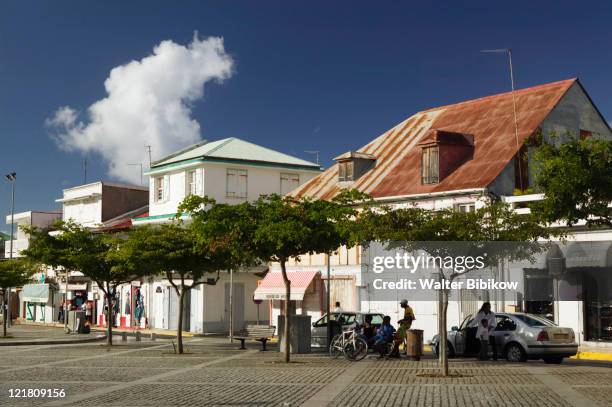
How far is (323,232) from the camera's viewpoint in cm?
2630

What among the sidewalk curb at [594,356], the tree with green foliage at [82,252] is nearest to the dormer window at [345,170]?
the tree with green foliage at [82,252]

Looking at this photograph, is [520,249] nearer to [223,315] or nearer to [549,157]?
[549,157]

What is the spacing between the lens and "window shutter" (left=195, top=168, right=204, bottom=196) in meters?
52.3

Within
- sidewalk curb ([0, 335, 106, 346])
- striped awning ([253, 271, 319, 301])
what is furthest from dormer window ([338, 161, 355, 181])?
sidewalk curb ([0, 335, 106, 346])

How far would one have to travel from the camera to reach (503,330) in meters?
26.8

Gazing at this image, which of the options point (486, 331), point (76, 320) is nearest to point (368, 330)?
point (486, 331)

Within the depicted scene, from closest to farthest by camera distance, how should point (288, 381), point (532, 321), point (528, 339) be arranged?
point (288, 381)
point (528, 339)
point (532, 321)

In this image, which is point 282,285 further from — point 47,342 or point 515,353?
point 515,353

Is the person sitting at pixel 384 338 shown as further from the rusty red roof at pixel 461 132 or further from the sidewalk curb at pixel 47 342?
the sidewalk curb at pixel 47 342

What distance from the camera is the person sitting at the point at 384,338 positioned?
28359mm

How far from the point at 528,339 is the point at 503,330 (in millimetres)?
1149

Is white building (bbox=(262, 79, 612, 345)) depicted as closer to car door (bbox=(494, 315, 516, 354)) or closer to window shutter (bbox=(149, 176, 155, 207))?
car door (bbox=(494, 315, 516, 354))

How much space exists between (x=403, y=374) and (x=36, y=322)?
52074mm

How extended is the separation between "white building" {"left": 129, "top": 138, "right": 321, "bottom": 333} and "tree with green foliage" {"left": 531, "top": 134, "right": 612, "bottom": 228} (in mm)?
30678
